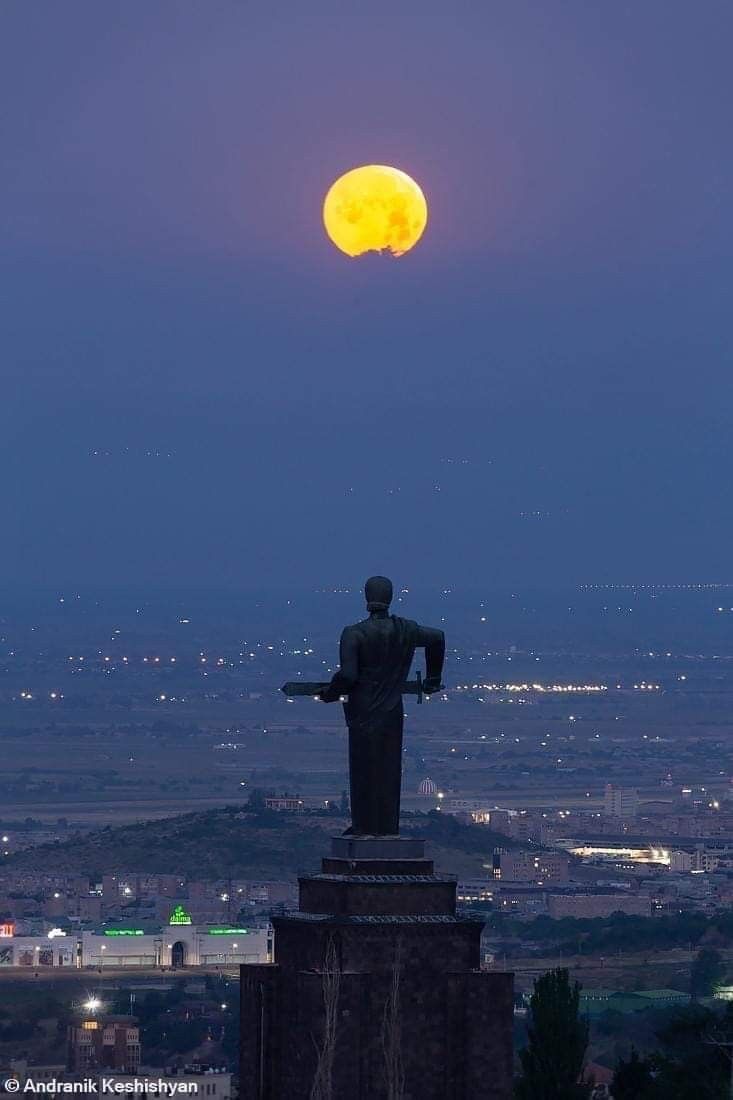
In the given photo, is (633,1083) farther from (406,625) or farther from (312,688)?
(312,688)

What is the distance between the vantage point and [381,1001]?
20469 mm

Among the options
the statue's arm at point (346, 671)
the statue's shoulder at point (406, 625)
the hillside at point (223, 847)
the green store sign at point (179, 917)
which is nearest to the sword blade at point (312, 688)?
the statue's arm at point (346, 671)

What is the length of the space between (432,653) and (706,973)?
3721 inches

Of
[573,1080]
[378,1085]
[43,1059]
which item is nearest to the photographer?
[378,1085]

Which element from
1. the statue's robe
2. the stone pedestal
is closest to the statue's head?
the statue's robe

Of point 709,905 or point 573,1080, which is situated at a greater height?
point 709,905

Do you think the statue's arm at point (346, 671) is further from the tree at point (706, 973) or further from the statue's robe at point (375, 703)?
the tree at point (706, 973)

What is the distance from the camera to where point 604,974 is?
12350 centimetres

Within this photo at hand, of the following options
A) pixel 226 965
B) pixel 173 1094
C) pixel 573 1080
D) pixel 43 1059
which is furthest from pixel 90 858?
pixel 573 1080

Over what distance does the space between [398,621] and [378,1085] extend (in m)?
2.59

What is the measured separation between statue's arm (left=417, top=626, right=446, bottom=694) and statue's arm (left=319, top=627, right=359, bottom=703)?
0.36m

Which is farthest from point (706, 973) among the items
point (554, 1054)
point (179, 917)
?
point (554, 1054)

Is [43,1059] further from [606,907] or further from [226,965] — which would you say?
[606,907]

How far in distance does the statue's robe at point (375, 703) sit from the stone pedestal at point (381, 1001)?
0.51m
